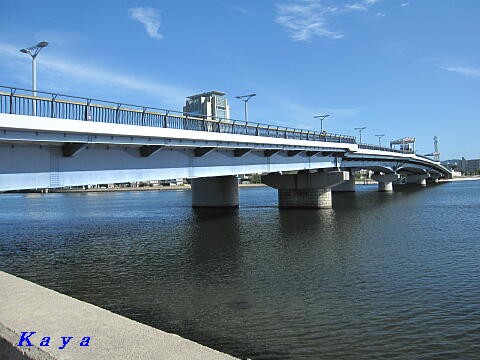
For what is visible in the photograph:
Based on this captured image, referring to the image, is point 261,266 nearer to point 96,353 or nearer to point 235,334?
point 235,334

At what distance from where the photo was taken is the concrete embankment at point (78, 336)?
245 inches

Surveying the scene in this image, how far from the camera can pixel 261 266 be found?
732 inches

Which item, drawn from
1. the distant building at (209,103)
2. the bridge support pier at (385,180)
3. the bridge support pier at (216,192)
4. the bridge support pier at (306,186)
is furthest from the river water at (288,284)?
the bridge support pier at (385,180)

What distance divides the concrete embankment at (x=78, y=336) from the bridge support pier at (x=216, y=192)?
44618mm

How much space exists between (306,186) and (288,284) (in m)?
35.1

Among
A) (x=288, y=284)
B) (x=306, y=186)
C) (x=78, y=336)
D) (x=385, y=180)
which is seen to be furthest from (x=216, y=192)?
(x=385, y=180)

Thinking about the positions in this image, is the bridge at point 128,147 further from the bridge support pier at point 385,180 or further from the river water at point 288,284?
the bridge support pier at point 385,180

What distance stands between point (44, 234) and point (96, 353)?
28503 millimetres

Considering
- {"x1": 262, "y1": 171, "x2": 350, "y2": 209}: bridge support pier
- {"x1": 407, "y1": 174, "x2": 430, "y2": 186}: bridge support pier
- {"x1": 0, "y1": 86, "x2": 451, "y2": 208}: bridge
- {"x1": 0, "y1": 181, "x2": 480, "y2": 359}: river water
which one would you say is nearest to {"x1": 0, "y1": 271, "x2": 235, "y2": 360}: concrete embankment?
{"x1": 0, "y1": 181, "x2": 480, "y2": 359}: river water

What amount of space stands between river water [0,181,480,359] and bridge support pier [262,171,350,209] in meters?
18.4

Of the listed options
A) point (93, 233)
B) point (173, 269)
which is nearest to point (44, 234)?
point (93, 233)

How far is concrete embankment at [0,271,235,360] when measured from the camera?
6223 mm

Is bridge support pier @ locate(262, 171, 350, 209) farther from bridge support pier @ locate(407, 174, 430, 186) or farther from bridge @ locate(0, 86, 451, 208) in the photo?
bridge support pier @ locate(407, 174, 430, 186)

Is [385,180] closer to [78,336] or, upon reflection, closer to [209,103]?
[209,103]
